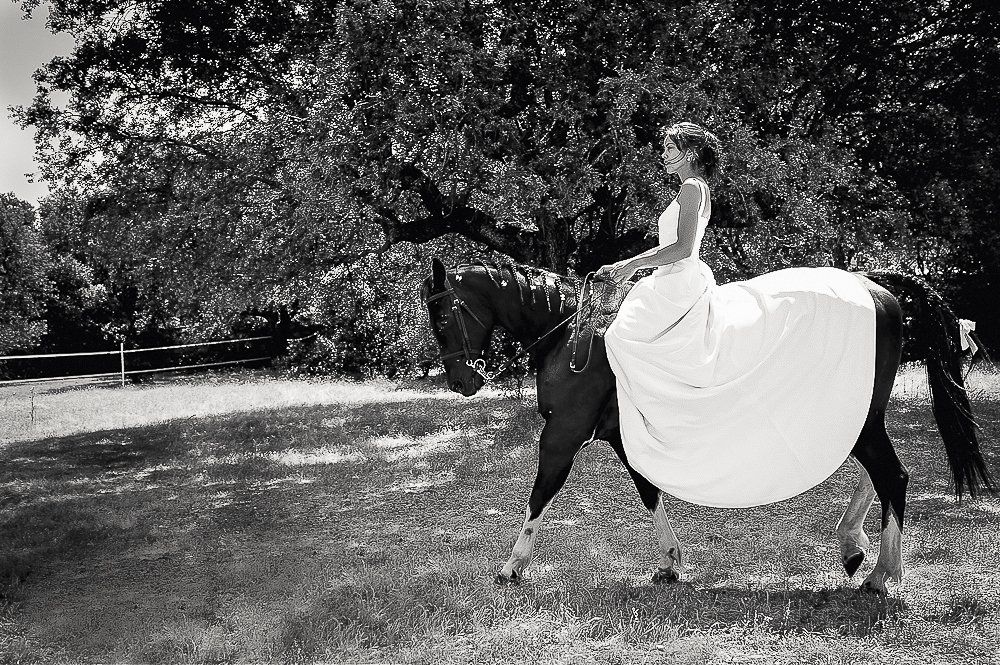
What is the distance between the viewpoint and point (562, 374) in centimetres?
510

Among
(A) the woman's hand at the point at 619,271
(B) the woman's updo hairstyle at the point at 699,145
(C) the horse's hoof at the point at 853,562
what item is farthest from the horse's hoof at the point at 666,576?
(B) the woman's updo hairstyle at the point at 699,145

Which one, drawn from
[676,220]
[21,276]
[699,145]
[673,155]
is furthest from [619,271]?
[21,276]

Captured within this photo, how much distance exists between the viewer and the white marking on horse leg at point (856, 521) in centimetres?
495

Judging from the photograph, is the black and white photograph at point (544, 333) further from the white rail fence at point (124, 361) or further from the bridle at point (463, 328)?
the white rail fence at point (124, 361)

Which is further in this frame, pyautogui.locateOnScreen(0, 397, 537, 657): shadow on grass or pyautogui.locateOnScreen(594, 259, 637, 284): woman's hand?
pyautogui.locateOnScreen(0, 397, 537, 657): shadow on grass

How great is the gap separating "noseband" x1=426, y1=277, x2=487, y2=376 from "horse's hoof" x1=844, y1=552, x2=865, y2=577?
2766 millimetres

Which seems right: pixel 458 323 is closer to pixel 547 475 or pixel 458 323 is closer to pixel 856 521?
pixel 547 475

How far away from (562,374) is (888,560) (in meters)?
2.43

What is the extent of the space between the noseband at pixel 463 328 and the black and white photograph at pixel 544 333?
2cm

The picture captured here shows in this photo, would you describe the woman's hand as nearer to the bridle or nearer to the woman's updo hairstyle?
the woman's updo hairstyle

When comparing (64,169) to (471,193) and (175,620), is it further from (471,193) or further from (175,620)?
(175,620)

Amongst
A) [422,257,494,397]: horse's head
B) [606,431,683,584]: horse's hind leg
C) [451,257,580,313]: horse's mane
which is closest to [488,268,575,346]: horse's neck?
[451,257,580,313]: horse's mane

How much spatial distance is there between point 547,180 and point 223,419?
8650 mm

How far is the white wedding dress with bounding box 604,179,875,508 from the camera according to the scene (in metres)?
4.54
